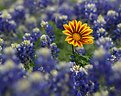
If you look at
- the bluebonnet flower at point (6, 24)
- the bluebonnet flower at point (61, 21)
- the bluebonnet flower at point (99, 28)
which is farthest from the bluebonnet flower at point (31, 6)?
the bluebonnet flower at point (99, 28)

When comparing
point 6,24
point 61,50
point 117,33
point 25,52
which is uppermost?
point 6,24

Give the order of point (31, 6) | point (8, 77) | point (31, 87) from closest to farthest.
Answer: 1. point (31, 87)
2. point (8, 77)
3. point (31, 6)

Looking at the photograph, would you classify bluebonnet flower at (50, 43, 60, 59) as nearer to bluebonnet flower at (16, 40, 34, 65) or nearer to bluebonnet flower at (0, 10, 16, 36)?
bluebonnet flower at (16, 40, 34, 65)

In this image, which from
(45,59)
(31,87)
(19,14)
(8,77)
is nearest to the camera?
(31,87)

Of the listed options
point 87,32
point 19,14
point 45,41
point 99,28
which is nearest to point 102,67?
point 87,32

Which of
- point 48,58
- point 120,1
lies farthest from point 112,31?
point 48,58

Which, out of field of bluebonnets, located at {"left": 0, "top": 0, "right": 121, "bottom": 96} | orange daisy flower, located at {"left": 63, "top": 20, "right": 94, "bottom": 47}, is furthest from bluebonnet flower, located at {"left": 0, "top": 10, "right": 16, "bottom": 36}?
orange daisy flower, located at {"left": 63, "top": 20, "right": 94, "bottom": 47}

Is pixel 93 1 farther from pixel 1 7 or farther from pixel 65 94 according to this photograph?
pixel 65 94

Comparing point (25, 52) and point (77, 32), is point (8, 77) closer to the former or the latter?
point (25, 52)

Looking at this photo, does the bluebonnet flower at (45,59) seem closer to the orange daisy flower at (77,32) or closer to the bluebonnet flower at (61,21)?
the orange daisy flower at (77,32)
